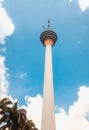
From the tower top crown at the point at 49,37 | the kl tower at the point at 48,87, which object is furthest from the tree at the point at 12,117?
the tower top crown at the point at 49,37

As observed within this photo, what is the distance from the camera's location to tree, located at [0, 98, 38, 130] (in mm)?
41625

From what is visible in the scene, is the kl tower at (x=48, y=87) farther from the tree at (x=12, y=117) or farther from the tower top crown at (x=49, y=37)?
the tree at (x=12, y=117)

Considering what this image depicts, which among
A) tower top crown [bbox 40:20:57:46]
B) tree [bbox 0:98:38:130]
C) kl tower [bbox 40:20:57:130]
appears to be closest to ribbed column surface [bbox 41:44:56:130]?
kl tower [bbox 40:20:57:130]

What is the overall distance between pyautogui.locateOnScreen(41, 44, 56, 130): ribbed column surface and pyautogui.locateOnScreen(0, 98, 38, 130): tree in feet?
110

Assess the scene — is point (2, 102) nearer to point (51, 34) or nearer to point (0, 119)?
point (0, 119)

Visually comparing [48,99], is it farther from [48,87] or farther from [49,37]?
[49,37]

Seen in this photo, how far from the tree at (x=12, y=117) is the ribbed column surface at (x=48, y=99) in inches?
1326

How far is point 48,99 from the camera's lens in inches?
3233

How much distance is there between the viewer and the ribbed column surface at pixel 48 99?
249 ft

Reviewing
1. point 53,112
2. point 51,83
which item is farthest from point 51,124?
point 51,83

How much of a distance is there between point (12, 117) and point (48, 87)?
143 feet

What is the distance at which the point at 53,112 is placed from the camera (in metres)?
79.7

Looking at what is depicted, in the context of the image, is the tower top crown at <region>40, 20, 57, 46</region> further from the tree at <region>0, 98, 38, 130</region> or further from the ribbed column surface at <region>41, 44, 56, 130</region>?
the tree at <region>0, 98, 38, 130</region>

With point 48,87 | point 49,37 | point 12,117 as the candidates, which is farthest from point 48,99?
point 12,117
